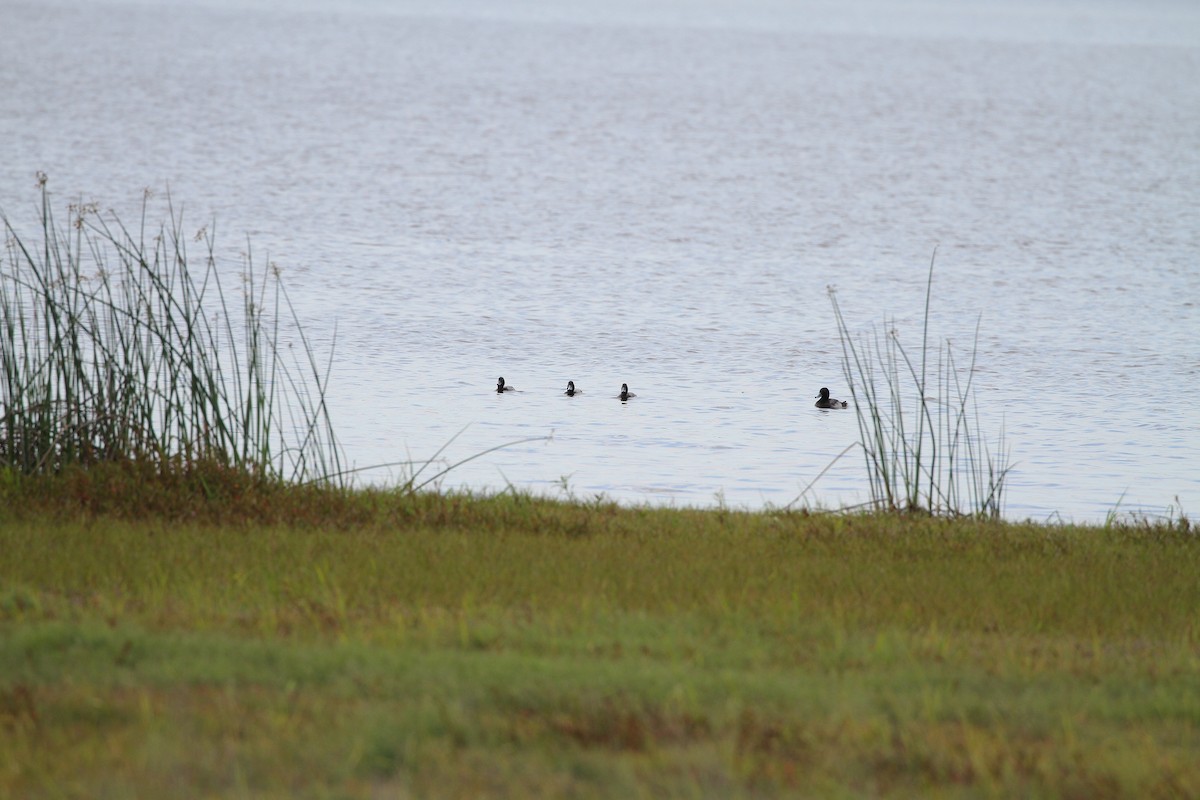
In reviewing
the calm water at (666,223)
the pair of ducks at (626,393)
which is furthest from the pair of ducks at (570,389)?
the calm water at (666,223)

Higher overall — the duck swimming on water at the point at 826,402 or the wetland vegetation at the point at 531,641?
the duck swimming on water at the point at 826,402

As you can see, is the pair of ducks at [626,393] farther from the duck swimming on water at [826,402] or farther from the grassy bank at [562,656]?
the grassy bank at [562,656]

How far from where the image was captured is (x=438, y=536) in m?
7.15

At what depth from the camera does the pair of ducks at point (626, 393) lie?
44.1 ft

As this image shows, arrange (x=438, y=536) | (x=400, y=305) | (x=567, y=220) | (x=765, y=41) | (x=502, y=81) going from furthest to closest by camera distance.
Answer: (x=765, y=41), (x=502, y=81), (x=567, y=220), (x=400, y=305), (x=438, y=536)

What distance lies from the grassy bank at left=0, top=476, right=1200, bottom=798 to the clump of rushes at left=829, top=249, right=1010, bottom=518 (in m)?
1.15

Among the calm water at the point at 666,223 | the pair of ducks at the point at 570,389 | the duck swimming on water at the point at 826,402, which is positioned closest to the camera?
the calm water at the point at 666,223

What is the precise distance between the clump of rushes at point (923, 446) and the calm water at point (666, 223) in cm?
31

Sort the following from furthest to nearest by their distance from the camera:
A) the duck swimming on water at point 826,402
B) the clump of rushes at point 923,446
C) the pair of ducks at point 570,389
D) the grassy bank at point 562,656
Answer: the pair of ducks at point 570,389 → the duck swimming on water at point 826,402 → the clump of rushes at point 923,446 → the grassy bank at point 562,656

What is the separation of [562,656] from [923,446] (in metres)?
7.14

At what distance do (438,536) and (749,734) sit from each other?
10.3ft

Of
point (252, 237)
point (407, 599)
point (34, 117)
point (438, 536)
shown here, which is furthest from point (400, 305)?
point (34, 117)

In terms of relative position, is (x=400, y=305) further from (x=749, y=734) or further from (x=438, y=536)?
(x=749, y=734)

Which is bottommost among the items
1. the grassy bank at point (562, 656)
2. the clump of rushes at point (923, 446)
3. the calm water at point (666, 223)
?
the grassy bank at point (562, 656)
